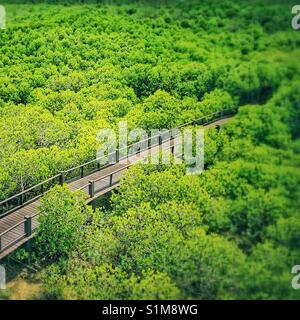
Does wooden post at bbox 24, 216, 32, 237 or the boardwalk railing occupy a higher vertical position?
the boardwalk railing

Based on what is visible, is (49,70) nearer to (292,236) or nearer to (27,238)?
(27,238)

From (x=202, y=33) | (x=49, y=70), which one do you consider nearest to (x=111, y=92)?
(x=49, y=70)

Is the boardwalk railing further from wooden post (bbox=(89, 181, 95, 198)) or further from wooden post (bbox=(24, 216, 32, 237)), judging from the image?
wooden post (bbox=(24, 216, 32, 237))

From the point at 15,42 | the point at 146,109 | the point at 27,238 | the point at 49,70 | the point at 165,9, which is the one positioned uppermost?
the point at 165,9

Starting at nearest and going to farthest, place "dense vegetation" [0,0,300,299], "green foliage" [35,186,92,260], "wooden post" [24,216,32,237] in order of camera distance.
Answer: "dense vegetation" [0,0,300,299]
"wooden post" [24,216,32,237]
"green foliage" [35,186,92,260]

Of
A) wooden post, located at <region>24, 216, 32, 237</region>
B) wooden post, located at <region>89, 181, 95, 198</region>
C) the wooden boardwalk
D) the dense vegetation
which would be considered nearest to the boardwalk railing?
the wooden boardwalk
